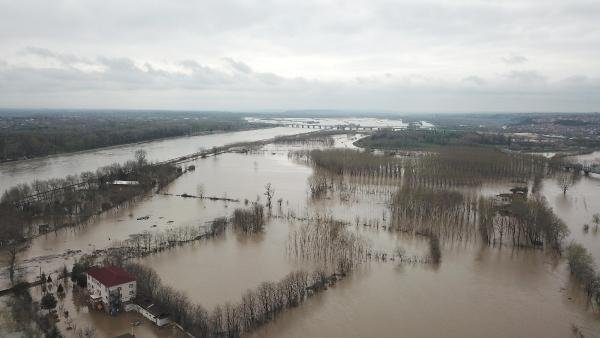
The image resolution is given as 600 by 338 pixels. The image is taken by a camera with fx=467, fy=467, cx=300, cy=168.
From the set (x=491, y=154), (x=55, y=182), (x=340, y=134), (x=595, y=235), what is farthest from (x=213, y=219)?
(x=340, y=134)

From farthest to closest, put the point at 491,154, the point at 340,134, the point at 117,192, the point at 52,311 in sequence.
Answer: the point at 340,134, the point at 491,154, the point at 117,192, the point at 52,311

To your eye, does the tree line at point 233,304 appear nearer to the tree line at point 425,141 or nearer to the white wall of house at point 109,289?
the white wall of house at point 109,289

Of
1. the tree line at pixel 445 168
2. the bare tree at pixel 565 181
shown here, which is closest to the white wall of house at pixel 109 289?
the tree line at pixel 445 168

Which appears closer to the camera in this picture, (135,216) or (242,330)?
(242,330)

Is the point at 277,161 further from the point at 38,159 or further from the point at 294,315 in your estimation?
the point at 294,315

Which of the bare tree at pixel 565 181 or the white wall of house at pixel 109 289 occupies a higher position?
the bare tree at pixel 565 181

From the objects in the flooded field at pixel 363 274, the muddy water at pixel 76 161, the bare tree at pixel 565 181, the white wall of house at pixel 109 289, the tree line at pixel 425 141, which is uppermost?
the tree line at pixel 425 141
